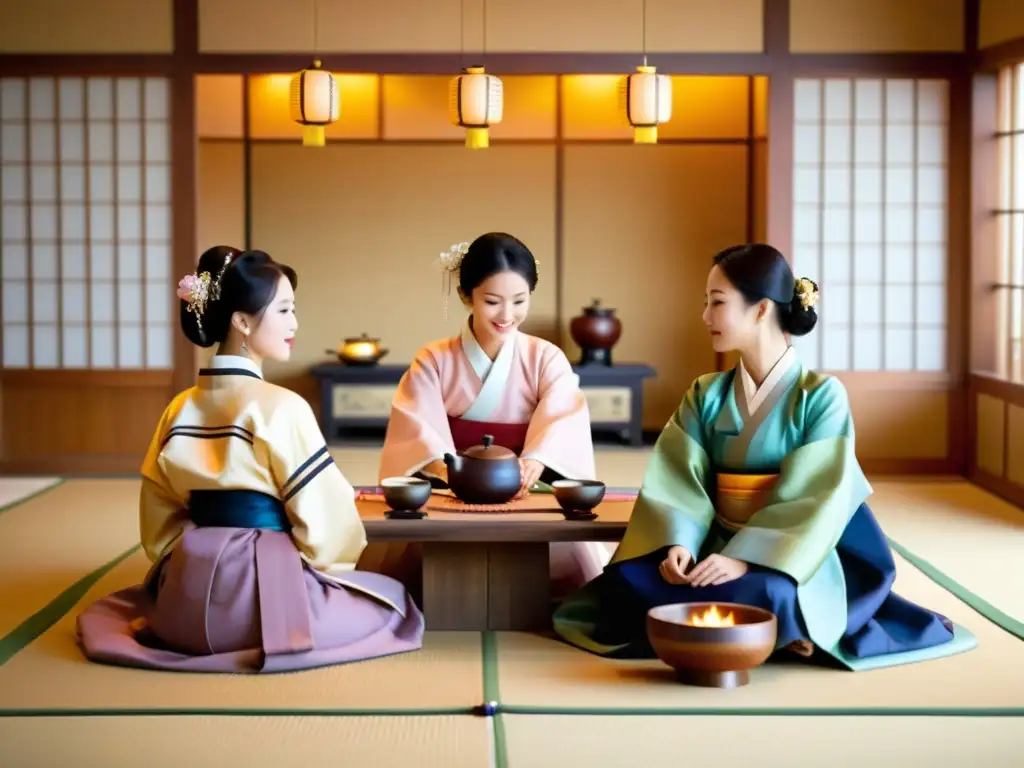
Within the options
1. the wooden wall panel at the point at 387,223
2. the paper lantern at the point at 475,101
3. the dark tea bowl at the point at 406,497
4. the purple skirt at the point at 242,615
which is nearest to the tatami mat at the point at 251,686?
the purple skirt at the point at 242,615

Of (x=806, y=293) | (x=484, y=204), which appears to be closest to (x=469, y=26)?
(x=484, y=204)

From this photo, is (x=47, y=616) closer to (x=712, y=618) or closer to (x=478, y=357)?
(x=478, y=357)

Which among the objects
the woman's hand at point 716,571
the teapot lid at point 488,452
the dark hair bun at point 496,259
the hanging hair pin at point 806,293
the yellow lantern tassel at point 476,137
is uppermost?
the yellow lantern tassel at point 476,137

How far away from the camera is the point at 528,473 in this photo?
432 centimetres

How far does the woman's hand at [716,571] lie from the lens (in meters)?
3.64

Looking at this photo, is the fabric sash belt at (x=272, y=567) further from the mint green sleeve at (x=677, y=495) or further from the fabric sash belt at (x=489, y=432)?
the fabric sash belt at (x=489, y=432)

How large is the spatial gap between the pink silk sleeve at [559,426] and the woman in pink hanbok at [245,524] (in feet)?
2.51

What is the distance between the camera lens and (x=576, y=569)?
14.6 ft

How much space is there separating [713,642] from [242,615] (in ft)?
3.76

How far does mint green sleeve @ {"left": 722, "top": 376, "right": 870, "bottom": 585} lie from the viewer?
3660 mm

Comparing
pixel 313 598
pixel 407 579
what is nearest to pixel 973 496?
pixel 407 579

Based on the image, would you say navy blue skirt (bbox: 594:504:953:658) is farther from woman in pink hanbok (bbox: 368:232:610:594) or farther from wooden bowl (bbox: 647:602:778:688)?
woman in pink hanbok (bbox: 368:232:610:594)

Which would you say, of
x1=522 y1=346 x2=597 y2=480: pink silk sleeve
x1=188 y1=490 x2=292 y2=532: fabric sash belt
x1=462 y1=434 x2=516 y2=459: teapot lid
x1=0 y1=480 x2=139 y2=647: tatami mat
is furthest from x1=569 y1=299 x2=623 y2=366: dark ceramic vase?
x1=188 y1=490 x2=292 y2=532: fabric sash belt

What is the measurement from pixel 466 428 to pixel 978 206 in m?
3.72
